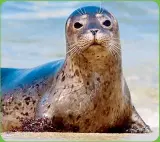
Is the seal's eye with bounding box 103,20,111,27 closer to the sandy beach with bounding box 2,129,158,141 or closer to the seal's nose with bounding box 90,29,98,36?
the seal's nose with bounding box 90,29,98,36

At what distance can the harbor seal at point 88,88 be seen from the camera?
351 inches

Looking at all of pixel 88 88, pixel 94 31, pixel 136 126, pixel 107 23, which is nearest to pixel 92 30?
pixel 94 31

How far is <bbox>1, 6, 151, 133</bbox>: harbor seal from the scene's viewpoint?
8.91 metres

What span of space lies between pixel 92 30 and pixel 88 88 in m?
0.96

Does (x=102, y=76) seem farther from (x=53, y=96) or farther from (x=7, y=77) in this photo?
(x=7, y=77)

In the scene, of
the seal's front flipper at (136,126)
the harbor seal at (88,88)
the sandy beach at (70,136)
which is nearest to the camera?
the sandy beach at (70,136)

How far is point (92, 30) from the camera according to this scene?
28.5 feet

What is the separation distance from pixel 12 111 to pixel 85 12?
1999 millimetres

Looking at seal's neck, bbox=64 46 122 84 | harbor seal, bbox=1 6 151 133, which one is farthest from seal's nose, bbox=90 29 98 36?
seal's neck, bbox=64 46 122 84

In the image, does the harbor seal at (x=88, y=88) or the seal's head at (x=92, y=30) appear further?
the harbor seal at (x=88, y=88)

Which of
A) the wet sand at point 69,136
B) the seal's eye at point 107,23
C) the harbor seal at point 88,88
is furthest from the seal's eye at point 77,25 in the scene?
the wet sand at point 69,136

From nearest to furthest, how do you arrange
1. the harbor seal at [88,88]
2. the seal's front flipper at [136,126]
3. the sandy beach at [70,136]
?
the sandy beach at [70,136] → the harbor seal at [88,88] → the seal's front flipper at [136,126]

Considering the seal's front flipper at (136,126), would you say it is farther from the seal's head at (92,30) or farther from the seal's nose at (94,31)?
the seal's nose at (94,31)

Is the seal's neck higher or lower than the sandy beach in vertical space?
higher
